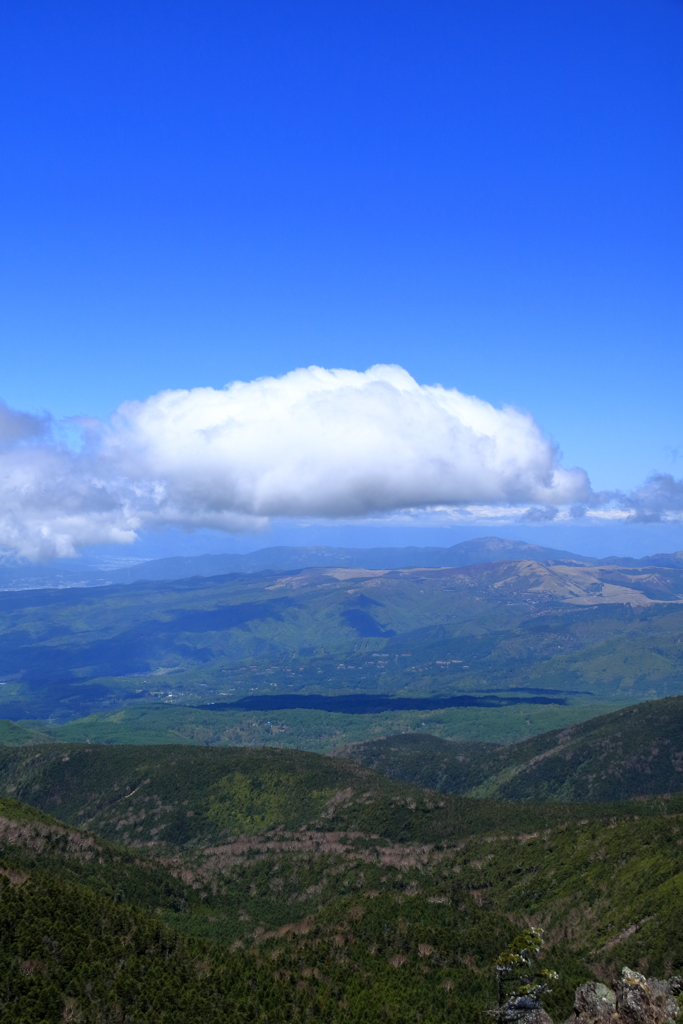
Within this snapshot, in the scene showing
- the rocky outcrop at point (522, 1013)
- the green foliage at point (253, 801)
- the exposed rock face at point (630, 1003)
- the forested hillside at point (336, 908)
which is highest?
the exposed rock face at point (630, 1003)

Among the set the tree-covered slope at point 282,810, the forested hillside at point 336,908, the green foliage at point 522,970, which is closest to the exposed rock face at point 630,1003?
the green foliage at point 522,970

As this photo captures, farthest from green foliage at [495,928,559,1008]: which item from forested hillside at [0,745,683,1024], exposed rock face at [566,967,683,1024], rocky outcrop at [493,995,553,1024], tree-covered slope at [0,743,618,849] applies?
tree-covered slope at [0,743,618,849]

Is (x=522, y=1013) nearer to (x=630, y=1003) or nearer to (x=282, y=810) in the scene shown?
(x=630, y=1003)

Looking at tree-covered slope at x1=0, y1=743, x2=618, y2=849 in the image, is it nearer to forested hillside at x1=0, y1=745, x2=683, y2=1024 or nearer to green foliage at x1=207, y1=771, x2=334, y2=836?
green foliage at x1=207, y1=771, x2=334, y2=836

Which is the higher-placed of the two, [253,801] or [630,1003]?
[630,1003]

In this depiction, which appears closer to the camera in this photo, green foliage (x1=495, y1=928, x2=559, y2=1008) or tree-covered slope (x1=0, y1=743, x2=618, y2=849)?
green foliage (x1=495, y1=928, x2=559, y2=1008)

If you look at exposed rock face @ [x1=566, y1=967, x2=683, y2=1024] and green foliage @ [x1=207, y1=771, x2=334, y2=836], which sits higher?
exposed rock face @ [x1=566, y1=967, x2=683, y2=1024]

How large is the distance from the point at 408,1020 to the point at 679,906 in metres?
33.6

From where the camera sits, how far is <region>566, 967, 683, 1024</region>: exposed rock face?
5103 cm

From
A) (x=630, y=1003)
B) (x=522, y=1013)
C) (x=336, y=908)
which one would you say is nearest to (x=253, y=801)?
(x=336, y=908)

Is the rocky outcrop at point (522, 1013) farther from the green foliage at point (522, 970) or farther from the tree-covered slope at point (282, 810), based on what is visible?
the tree-covered slope at point (282, 810)

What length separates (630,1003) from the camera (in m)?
51.8

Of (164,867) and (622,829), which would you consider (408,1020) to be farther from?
(164,867)

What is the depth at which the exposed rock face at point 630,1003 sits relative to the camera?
51.0 metres
